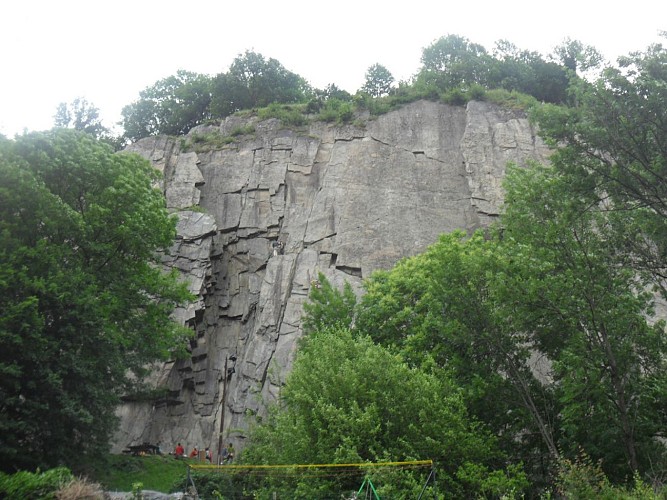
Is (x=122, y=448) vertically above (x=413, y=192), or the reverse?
(x=413, y=192)

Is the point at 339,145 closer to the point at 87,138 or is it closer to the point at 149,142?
the point at 149,142

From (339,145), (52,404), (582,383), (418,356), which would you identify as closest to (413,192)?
(339,145)

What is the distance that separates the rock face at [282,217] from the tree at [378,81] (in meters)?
7.59

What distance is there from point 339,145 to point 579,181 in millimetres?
24745

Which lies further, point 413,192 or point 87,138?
point 413,192

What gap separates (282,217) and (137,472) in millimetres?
17877

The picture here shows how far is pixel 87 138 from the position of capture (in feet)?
74.8

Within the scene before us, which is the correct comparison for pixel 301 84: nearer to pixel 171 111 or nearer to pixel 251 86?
pixel 251 86

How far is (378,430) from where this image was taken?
15711mm

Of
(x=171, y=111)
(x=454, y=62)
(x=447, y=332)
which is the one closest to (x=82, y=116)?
(x=171, y=111)

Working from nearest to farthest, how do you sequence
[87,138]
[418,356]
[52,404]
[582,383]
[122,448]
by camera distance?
[582,383] < [52,404] < [418,356] < [87,138] < [122,448]

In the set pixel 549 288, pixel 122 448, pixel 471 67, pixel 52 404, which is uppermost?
pixel 471 67

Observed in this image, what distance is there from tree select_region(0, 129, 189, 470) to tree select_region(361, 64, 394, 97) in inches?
1047

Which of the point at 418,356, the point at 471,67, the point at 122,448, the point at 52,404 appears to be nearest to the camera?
the point at 52,404
